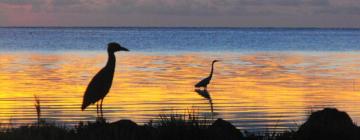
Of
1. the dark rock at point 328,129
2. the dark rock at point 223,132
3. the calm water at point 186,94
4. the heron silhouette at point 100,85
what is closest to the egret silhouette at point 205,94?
the calm water at point 186,94

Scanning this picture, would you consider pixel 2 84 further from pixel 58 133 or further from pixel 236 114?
pixel 58 133

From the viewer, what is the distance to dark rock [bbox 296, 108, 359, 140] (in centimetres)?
941

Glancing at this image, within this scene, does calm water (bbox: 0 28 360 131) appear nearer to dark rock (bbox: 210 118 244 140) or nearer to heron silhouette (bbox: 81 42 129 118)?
heron silhouette (bbox: 81 42 129 118)

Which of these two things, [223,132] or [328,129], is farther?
[328,129]

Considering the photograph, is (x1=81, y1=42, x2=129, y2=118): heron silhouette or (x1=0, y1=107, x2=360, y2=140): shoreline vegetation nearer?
(x1=0, y1=107, x2=360, y2=140): shoreline vegetation

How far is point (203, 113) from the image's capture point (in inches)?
655

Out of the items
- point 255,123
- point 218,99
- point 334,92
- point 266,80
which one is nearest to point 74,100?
point 218,99

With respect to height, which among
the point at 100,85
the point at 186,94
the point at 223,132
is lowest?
the point at 223,132

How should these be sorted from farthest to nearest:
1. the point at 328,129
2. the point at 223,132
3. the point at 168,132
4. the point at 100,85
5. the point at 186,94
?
1. the point at 186,94
2. the point at 100,85
3. the point at 328,129
4. the point at 223,132
5. the point at 168,132

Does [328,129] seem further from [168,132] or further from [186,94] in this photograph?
[186,94]

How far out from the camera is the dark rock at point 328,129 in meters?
9.41

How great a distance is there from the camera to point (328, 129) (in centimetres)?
962

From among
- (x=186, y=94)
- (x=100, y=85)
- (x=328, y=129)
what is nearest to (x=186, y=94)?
(x=186, y=94)

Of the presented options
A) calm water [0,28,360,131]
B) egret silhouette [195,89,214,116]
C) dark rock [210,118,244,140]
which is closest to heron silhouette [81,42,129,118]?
calm water [0,28,360,131]
